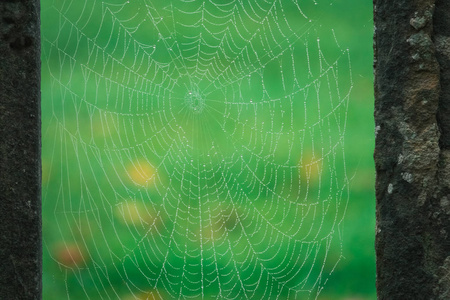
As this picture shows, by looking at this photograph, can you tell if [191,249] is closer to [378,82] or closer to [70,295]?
[70,295]

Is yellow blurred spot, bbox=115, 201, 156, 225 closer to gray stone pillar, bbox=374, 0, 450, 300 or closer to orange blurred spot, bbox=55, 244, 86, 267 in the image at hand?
orange blurred spot, bbox=55, 244, 86, 267

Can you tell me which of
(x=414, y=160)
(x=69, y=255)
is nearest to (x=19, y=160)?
(x=414, y=160)

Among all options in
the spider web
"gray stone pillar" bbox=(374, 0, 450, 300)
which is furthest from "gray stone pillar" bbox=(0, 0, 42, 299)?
the spider web

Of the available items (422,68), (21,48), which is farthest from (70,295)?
(422,68)

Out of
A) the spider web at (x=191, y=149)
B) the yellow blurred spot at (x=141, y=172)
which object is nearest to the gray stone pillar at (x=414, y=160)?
the spider web at (x=191, y=149)

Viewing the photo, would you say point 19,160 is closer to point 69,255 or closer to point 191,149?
point 69,255

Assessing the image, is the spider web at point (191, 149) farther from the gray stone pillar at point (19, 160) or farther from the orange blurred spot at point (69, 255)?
the gray stone pillar at point (19, 160)
